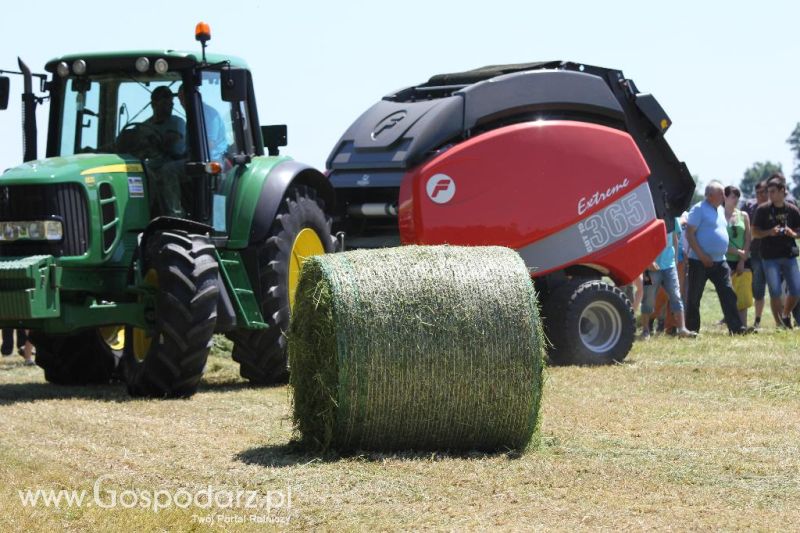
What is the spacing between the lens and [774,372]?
11.2 meters

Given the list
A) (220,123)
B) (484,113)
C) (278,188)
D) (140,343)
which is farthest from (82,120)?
(484,113)

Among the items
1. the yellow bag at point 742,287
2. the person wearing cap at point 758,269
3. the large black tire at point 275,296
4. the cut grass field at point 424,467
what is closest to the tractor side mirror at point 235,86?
the large black tire at point 275,296

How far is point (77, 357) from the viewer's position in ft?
36.8

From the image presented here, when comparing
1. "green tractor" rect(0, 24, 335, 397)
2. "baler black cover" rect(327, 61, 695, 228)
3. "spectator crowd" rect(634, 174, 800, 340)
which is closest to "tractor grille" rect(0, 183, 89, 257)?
"green tractor" rect(0, 24, 335, 397)

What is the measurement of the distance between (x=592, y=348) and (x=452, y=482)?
6344mm

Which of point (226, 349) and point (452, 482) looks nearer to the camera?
point (452, 482)

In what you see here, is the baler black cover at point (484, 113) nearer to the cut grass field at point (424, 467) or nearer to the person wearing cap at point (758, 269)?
the cut grass field at point (424, 467)

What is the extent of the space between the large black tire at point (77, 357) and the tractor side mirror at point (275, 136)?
2.17 m

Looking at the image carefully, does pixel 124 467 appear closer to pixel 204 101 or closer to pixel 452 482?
pixel 452 482

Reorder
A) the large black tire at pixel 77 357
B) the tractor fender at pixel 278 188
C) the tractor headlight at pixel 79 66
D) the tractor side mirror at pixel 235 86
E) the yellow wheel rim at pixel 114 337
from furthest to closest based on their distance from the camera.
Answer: the yellow wheel rim at pixel 114 337 < the large black tire at pixel 77 357 < the tractor fender at pixel 278 188 < the tractor headlight at pixel 79 66 < the tractor side mirror at pixel 235 86

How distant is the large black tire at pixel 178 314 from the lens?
369 inches

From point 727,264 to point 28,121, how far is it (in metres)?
8.67

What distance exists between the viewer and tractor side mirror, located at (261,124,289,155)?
1181 cm

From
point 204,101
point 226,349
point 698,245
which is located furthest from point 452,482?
→ point 698,245
